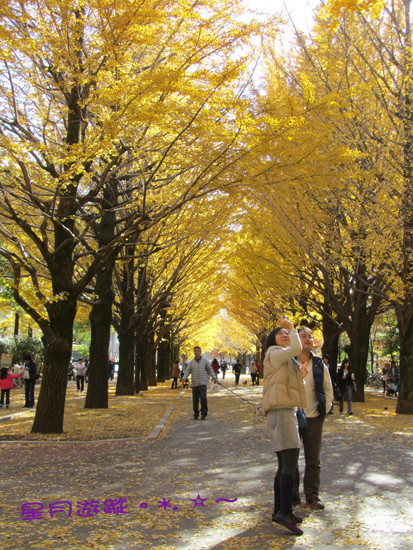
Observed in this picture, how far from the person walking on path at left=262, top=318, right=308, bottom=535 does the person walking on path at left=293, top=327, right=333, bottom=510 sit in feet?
1.43

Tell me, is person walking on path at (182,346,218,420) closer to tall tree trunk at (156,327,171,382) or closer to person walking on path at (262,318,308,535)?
person walking on path at (262,318,308,535)

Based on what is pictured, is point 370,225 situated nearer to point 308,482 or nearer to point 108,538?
point 308,482

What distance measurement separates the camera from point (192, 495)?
5.80 m

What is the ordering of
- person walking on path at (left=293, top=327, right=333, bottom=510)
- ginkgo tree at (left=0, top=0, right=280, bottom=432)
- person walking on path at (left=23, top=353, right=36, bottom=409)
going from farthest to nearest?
person walking on path at (left=23, top=353, right=36, bottom=409) → ginkgo tree at (left=0, top=0, right=280, bottom=432) → person walking on path at (left=293, top=327, right=333, bottom=510)

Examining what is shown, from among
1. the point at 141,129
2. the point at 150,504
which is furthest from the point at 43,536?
the point at 141,129

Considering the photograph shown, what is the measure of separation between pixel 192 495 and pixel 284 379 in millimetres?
1756

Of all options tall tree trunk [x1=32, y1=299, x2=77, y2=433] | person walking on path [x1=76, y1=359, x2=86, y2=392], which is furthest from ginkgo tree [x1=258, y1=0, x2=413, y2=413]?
person walking on path [x1=76, y1=359, x2=86, y2=392]

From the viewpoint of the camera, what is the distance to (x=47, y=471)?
7.03 metres

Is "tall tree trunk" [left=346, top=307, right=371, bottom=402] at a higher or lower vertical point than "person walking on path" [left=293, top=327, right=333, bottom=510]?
higher

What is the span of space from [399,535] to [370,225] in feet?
34.9

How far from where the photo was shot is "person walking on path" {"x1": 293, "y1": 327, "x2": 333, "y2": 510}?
5.49m

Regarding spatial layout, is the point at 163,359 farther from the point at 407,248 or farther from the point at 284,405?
the point at 284,405

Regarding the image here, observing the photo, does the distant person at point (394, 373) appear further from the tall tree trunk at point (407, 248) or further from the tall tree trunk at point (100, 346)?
the tall tree trunk at point (100, 346)

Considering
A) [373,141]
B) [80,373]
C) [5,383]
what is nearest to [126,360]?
[5,383]
